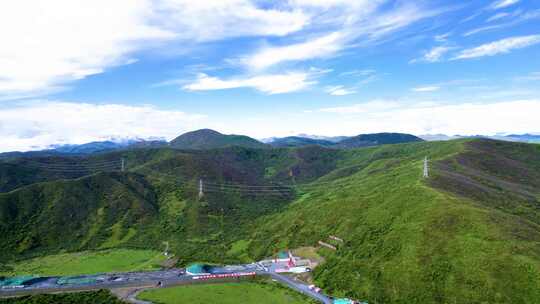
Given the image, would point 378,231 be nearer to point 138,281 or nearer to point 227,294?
point 227,294

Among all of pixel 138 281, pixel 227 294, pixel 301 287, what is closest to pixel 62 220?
pixel 138 281

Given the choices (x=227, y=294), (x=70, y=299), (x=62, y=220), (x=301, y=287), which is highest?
(x=62, y=220)

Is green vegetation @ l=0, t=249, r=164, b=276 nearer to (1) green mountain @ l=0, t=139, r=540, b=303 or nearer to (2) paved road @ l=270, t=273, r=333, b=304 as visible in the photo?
(1) green mountain @ l=0, t=139, r=540, b=303

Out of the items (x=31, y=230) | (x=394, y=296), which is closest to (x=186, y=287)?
(x=394, y=296)

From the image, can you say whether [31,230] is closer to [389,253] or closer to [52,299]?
[52,299]

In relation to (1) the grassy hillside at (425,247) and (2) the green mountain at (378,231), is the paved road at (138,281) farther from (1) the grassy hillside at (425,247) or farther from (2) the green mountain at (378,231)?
(1) the grassy hillside at (425,247)

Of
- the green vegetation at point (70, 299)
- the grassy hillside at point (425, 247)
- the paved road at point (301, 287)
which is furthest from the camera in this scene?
the paved road at point (301, 287)

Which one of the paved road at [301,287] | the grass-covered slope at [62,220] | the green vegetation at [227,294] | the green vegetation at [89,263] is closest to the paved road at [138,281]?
the paved road at [301,287]
